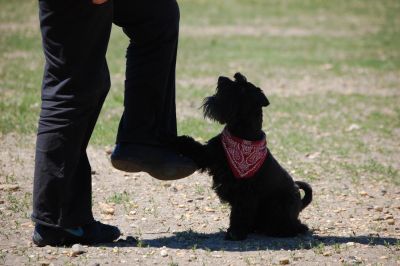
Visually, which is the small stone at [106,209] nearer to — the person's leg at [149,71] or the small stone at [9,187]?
the small stone at [9,187]

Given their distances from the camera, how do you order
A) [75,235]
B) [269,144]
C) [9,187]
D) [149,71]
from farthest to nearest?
1. [269,144]
2. [9,187]
3. [149,71]
4. [75,235]

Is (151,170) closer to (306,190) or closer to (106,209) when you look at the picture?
(106,209)

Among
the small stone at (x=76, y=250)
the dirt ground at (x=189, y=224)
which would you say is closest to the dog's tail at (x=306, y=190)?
the dirt ground at (x=189, y=224)

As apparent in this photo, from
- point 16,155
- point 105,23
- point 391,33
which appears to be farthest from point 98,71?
point 391,33

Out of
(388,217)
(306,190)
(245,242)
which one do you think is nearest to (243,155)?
(245,242)

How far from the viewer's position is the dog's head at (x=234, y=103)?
538cm

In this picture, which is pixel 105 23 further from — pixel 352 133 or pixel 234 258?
pixel 352 133

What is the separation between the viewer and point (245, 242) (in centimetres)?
549

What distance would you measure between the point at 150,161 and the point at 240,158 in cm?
69

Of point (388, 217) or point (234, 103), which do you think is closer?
point (234, 103)

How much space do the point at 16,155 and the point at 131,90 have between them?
318 cm

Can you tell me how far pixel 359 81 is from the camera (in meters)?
14.6

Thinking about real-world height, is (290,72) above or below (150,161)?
below

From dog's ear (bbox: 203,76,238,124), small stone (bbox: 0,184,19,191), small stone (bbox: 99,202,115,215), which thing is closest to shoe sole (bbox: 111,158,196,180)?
dog's ear (bbox: 203,76,238,124)
